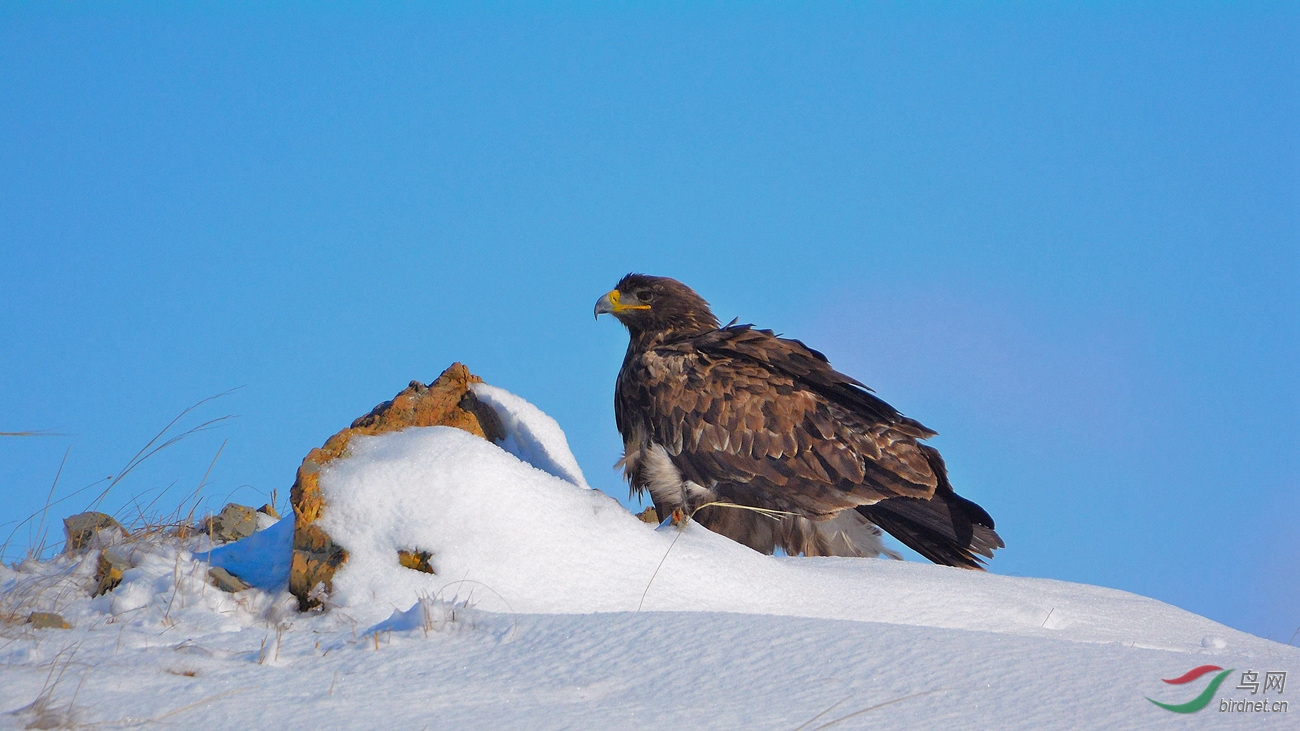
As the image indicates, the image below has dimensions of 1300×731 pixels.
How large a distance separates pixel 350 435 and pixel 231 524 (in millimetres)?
1288

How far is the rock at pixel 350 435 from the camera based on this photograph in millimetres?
4059

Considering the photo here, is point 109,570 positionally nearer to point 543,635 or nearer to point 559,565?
point 559,565

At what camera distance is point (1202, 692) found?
10.6ft

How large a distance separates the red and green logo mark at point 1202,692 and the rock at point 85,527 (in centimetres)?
496

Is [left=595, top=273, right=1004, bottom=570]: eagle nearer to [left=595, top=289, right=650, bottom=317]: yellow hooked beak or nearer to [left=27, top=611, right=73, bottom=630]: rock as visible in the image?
[left=595, top=289, right=650, bottom=317]: yellow hooked beak

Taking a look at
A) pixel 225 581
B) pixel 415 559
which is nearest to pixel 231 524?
pixel 225 581

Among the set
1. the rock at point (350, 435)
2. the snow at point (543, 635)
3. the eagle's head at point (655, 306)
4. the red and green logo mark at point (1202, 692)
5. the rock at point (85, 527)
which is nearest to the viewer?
the snow at point (543, 635)

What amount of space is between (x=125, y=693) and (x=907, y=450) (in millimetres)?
5214

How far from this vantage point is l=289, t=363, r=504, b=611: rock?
4.06 m

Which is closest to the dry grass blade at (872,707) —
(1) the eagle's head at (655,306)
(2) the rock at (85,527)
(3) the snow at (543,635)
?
(3) the snow at (543,635)

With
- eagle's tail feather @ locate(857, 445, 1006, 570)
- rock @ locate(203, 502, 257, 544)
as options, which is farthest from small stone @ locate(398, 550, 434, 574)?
eagle's tail feather @ locate(857, 445, 1006, 570)

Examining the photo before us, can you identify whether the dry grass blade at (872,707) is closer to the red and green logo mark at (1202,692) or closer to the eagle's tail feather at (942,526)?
the red and green logo mark at (1202,692)

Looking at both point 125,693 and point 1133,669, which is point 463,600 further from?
point 1133,669

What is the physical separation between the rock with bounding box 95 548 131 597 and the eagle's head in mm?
4229
